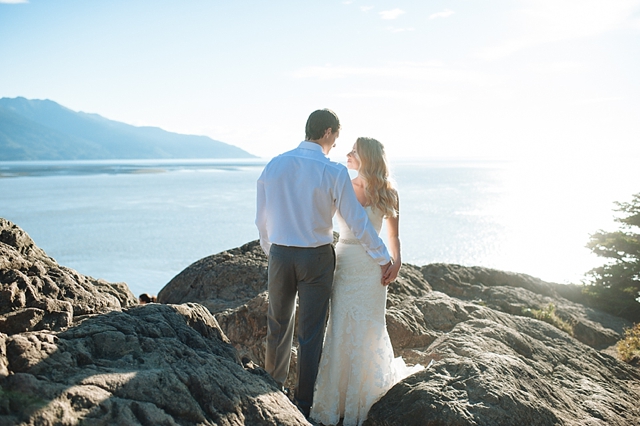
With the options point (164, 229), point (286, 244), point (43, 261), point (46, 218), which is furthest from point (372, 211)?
point (46, 218)

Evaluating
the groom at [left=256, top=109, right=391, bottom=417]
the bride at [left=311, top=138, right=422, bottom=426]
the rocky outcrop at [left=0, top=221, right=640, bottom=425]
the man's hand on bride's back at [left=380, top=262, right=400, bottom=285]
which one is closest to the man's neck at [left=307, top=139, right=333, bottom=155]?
the groom at [left=256, top=109, right=391, bottom=417]

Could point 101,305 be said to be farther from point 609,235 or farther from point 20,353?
point 609,235

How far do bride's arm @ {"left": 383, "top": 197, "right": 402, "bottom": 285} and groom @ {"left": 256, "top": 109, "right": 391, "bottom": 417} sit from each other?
0.25m

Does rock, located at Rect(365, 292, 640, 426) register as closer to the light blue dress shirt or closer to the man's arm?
the light blue dress shirt

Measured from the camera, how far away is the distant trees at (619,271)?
38.7ft

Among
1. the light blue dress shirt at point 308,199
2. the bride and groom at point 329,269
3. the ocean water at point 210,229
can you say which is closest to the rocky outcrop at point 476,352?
the bride and groom at point 329,269

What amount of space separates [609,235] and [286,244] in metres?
10.8

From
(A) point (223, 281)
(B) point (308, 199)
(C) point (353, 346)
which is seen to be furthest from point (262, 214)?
(A) point (223, 281)

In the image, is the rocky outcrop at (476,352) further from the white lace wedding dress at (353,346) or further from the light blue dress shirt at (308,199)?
the light blue dress shirt at (308,199)

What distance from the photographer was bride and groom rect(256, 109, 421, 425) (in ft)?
15.4

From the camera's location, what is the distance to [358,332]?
197 inches

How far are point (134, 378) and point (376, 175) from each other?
8.90 ft

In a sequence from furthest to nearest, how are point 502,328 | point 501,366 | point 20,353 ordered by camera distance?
point 502,328 → point 501,366 → point 20,353

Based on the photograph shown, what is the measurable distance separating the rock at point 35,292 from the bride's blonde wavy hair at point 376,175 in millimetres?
2331
